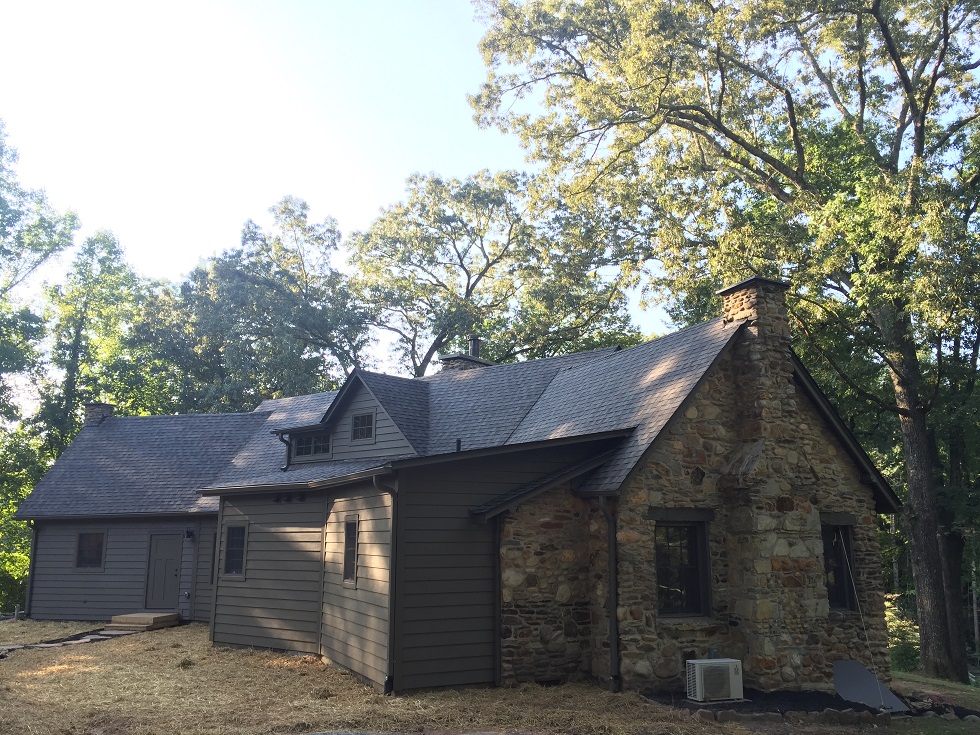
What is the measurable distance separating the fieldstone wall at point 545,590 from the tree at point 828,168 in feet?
30.9

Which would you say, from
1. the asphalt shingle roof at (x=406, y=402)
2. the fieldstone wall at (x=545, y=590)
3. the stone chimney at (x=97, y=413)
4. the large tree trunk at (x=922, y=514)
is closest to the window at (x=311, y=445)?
the asphalt shingle roof at (x=406, y=402)

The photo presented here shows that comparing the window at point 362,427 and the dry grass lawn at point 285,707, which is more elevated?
the window at point 362,427

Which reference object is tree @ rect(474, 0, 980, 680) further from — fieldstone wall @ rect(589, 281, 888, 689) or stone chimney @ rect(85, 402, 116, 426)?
stone chimney @ rect(85, 402, 116, 426)

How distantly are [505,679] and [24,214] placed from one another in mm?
32433

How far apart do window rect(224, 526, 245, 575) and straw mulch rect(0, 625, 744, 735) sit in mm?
2978

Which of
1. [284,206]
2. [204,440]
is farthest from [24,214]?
[204,440]

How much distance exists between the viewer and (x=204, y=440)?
21109mm

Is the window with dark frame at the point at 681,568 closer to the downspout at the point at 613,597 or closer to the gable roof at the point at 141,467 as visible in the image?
the downspout at the point at 613,597

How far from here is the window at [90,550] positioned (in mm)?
19109

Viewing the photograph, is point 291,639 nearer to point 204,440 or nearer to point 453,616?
point 453,616

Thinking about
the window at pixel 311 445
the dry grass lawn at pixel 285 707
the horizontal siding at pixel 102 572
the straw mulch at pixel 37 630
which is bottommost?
→ the straw mulch at pixel 37 630

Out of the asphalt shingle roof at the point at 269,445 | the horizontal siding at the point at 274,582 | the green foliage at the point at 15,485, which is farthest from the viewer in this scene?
the green foliage at the point at 15,485

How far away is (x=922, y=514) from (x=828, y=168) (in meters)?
10.2

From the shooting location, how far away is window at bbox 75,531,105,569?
752 inches
